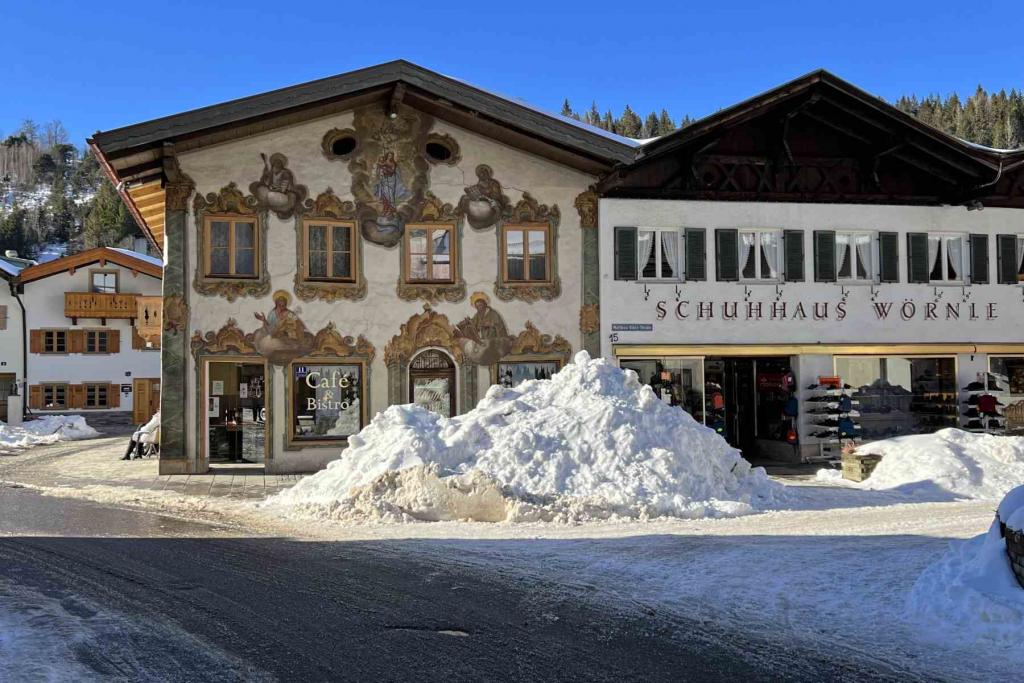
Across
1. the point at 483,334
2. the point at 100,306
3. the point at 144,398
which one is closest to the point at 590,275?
the point at 483,334

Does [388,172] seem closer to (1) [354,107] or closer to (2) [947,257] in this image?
(1) [354,107]

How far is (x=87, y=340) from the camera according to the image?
44.3m

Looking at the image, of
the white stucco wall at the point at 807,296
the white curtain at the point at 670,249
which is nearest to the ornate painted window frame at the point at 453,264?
the white stucco wall at the point at 807,296

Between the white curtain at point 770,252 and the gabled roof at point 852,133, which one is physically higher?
the gabled roof at point 852,133

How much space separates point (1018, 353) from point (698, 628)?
68.3ft

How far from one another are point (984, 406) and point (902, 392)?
200cm

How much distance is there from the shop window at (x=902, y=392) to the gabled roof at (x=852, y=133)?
4.47 m

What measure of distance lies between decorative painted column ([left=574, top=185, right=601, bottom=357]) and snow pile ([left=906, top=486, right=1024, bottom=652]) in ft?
43.9

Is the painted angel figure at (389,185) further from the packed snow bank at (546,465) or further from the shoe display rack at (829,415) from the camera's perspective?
the shoe display rack at (829,415)

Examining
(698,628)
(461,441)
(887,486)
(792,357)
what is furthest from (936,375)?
(698,628)

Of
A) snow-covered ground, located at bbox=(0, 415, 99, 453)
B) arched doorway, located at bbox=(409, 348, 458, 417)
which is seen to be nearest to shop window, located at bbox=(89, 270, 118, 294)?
snow-covered ground, located at bbox=(0, 415, 99, 453)

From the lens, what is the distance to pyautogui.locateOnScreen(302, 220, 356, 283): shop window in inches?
828

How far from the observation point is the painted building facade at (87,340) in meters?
43.3

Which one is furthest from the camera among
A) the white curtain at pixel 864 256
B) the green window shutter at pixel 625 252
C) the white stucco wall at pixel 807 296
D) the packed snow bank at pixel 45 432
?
the packed snow bank at pixel 45 432
